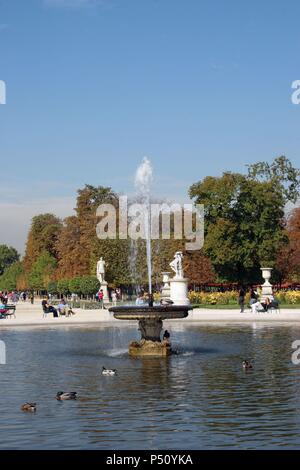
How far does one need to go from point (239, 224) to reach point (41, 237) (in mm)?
65502

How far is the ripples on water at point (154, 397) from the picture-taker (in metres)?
13.2

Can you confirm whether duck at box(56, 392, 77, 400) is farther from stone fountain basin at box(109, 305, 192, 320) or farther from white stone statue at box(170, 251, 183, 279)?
white stone statue at box(170, 251, 183, 279)

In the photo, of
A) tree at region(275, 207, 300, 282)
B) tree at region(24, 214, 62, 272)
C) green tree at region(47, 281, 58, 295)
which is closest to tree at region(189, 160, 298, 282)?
tree at region(275, 207, 300, 282)

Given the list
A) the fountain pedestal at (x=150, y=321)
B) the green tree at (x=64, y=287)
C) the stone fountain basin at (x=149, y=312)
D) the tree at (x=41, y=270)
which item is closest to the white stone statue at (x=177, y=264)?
the fountain pedestal at (x=150, y=321)

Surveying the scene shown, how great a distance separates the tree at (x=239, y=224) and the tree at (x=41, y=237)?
59891 mm

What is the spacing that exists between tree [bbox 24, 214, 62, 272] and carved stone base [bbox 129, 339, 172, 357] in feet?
345

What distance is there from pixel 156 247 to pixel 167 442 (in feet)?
232

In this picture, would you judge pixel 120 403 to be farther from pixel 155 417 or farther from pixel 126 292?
pixel 126 292

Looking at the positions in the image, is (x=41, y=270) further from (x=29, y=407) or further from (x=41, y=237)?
(x=29, y=407)

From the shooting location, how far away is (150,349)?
2547 centimetres

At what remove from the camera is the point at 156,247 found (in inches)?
3290

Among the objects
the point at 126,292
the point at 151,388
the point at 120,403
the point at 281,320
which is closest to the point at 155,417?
the point at 120,403

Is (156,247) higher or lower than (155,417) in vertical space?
higher

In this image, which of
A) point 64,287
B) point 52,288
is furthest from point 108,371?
point 52,288
